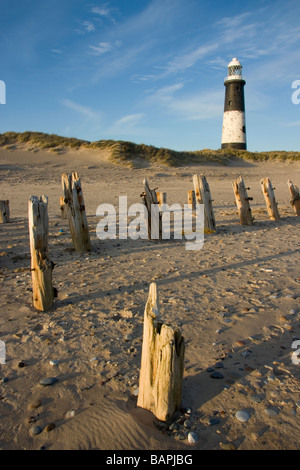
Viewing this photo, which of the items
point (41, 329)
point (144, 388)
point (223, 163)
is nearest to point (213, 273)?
point (41, 329)

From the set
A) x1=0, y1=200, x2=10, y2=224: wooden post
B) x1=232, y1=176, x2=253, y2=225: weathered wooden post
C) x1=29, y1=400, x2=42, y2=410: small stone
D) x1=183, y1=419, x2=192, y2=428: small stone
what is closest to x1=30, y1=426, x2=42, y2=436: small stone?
x1=29, y1=400, x2=42, y2=410: small stone

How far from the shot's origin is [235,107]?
34.4m

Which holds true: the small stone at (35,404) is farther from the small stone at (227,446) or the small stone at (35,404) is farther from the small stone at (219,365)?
the small stone at (219,365)

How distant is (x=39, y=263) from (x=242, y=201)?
635 cm

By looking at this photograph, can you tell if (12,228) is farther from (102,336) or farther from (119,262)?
(102,336)

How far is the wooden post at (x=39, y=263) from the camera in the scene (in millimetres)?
4246

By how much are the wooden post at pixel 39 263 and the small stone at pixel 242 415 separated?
8.58 ft

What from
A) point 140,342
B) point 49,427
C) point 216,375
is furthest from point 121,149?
point 49,427

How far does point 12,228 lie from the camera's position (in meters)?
8.95

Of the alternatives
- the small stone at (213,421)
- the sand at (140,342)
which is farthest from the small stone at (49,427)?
the small stone at (213,421)

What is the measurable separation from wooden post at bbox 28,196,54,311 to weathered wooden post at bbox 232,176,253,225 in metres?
6.01

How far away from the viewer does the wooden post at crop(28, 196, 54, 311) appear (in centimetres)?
425

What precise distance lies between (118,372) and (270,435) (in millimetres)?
1322

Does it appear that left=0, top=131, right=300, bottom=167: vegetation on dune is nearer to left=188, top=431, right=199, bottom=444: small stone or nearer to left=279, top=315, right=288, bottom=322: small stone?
left=279, top=315, right=288, bottom=322: small stone
